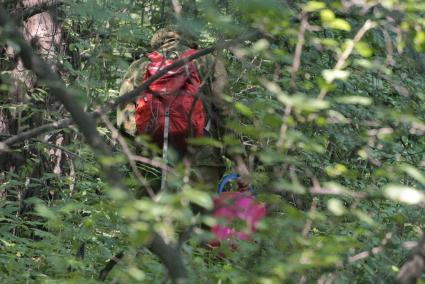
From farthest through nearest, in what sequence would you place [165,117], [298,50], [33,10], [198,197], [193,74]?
[33,10], [165,117], [193,74], [298,50], [198,197]

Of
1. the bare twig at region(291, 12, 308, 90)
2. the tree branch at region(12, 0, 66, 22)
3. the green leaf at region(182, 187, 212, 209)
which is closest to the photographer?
the green leaf at region(182, 187, 212, 209)

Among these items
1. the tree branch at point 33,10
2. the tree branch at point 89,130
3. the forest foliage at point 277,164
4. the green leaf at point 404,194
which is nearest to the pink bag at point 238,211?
the forest foliage at point 277,164

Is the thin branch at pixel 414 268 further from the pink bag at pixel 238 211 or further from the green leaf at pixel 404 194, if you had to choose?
the pink bag at pixel 238 211

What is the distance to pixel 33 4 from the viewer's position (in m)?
6.84

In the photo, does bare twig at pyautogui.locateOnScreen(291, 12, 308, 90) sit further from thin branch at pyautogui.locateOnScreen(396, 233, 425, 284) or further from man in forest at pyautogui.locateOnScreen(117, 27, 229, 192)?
man in forest at pyautogui.locateOnScreen(117, 27, 229, 192)

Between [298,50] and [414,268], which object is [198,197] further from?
[298,50]

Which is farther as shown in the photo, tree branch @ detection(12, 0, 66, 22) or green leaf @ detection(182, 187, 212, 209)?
tree branch @ detection(12, 0, 66, 22)

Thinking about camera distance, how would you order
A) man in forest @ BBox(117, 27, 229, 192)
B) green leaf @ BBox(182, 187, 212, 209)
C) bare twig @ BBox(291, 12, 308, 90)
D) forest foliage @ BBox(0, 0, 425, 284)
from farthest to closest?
man in forest @ BBox(117, 27, 229, 192) → bare twig @ BBox(291, 12, 308, 90) → forest foliage @ BBox(0, 0, 425, 284) → green leaf @ BBox(182, 187, 212, 209)

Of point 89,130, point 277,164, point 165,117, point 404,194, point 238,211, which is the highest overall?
point 89,130

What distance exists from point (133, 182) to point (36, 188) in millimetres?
3340

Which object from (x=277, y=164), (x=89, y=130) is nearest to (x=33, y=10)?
(x=277, y=164)

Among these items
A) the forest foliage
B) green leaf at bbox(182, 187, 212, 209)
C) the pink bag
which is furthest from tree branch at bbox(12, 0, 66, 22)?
green leaf at bbox(182, 187, 212, 209)

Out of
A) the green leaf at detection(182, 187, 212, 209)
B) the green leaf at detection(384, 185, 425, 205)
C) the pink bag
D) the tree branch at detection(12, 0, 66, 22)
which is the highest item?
the green leaf at detection(182, 187, 212, 209)

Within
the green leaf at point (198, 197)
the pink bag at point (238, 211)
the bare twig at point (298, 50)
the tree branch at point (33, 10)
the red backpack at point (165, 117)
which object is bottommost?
the red backpack at point (165, 117)
